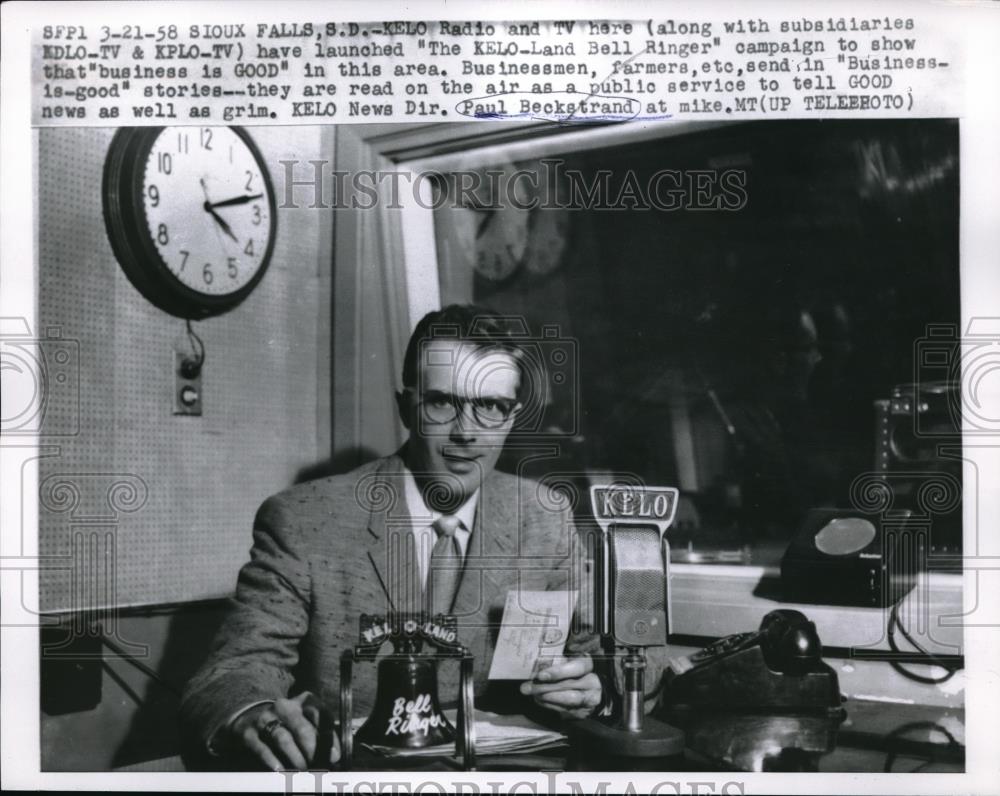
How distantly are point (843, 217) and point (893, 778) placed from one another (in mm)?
891

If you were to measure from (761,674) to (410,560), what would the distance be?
0.59 metres

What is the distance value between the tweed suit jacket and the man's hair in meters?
0.17

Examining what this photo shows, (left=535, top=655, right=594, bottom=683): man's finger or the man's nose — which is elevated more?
the man's nose

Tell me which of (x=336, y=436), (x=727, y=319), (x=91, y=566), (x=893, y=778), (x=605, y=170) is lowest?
(x=893, y=778)

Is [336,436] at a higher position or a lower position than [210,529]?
higher

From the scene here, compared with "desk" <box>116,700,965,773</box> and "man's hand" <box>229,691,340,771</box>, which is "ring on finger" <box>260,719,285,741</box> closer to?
"man's hand" <box>229,691,340,771</box>

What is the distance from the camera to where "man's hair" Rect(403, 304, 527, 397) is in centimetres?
149

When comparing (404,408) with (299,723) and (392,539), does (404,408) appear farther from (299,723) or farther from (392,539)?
(299,723)

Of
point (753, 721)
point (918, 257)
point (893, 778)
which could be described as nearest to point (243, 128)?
point (918, 257)

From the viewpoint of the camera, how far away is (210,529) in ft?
4.90

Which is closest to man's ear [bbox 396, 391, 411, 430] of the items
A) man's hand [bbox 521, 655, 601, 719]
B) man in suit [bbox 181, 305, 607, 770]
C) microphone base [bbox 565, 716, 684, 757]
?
man in suit [bbox 181, 305, 607, 770]

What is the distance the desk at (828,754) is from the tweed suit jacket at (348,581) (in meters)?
0.13

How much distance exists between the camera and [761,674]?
1.45 metres

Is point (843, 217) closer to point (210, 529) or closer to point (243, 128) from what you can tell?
point (243, 128)
